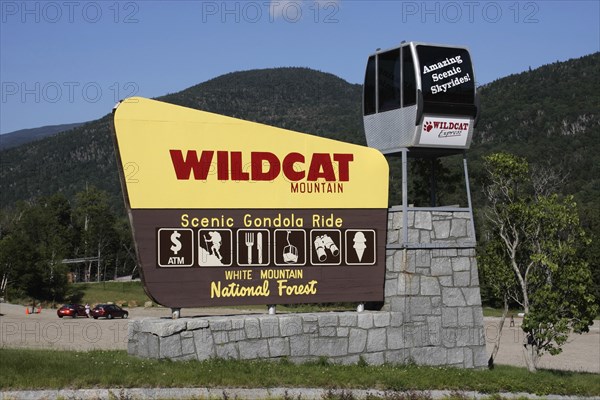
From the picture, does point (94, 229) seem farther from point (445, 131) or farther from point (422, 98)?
point (422, 98)

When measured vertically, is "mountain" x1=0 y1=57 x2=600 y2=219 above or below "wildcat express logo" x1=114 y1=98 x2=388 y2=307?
above

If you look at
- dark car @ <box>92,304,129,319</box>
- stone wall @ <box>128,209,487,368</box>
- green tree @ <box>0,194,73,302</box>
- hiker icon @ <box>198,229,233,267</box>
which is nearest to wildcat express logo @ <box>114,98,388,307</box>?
hiker icon @ <box>198,229,233,267</box>

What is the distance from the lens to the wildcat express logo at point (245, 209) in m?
19.9

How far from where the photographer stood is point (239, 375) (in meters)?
18.2

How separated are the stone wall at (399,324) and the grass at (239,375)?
0.50 m

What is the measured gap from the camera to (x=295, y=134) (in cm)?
2141

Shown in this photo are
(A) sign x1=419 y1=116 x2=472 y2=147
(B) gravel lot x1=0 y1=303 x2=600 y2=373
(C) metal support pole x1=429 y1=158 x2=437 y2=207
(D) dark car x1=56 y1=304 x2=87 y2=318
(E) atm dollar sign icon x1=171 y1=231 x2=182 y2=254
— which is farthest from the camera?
(D) dark car x1=56 y1=304 x2=87 y2=318

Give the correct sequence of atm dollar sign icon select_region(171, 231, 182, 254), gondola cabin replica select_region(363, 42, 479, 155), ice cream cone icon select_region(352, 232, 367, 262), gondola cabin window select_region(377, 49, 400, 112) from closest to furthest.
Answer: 1. atm dollar sign icon select_region(171, 231, 182, 254)
2. gondola cabin replica select_region(363, 42, 479, 155)
3. ice cream cone icon select_region(352, 232, 367, 262)
4. gondola cabin window select_region(377, 49, 400, 112)

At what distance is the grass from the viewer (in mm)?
17172

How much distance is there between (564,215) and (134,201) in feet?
Result: 44.7

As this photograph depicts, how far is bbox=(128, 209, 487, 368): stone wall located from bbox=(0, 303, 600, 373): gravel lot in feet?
33.6

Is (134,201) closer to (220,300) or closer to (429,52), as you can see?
(220,300)

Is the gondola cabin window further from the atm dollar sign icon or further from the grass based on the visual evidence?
the grass

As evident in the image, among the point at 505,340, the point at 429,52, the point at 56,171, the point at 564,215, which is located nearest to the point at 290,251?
the point at 429,52
